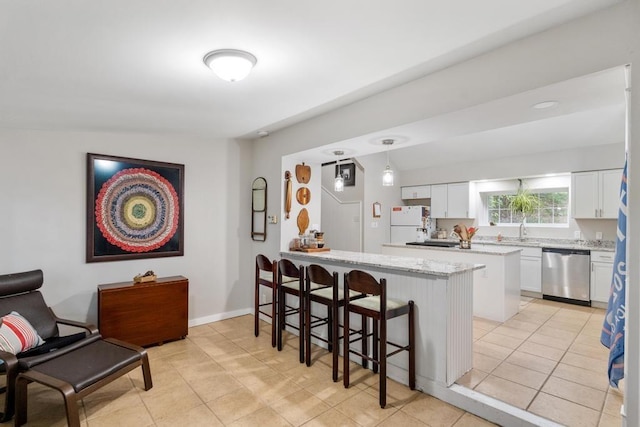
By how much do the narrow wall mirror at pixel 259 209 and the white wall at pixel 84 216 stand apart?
0.10 m

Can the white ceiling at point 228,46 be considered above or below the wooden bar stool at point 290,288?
above

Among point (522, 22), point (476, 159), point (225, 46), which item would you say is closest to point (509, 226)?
point (476, 159)

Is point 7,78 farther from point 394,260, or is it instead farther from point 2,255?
point 394,260

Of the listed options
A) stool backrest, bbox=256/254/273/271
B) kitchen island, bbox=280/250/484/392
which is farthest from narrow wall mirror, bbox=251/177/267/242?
kitchen island, bbox=280/250/484/392

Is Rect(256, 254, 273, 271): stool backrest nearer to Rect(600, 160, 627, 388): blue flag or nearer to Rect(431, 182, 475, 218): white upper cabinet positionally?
Rect(600, 160, 627, 388): blue flag

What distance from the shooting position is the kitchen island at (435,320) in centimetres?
254

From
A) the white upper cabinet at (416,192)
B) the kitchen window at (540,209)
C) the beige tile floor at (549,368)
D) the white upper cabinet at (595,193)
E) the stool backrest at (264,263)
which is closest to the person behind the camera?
the beige tile floor at (549,368)

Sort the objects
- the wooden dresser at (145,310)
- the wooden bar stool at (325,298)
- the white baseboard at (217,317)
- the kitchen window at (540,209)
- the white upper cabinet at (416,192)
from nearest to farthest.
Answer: the wooden bar stool at (325,298)
the wooden dresser at (145,310)
the white baseboard at (217,317)
the kitchen window at (540,209)
the white upper cabinet at (416,192)

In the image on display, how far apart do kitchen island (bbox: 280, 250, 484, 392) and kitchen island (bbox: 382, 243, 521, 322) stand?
1.72 metres

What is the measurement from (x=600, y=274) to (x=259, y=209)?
5048 millimetres

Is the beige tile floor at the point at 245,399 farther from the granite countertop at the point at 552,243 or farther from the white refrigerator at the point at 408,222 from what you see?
the white refrigerator at the point at 408,222

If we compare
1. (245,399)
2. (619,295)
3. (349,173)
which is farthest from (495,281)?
(349,173)

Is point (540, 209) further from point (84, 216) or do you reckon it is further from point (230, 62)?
point (84, 216)

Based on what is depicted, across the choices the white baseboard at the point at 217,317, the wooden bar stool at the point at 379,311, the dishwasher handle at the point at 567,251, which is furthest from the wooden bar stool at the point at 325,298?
the dishwasher handle at the point at 567,251
